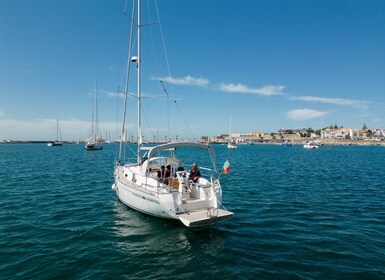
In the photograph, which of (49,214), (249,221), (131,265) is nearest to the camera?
(131,265)

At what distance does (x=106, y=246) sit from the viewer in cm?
1079

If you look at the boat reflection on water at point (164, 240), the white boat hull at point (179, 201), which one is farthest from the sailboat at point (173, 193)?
the boat reflection on water at point (164, 240)

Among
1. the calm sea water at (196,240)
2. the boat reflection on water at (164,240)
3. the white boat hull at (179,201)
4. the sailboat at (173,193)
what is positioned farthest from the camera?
the sailboat at (173,193)

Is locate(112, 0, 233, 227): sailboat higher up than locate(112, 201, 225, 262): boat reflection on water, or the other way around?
locate(112, 0, 233, 227): sailboat

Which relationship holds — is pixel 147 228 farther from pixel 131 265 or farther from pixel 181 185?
pixel 131 265

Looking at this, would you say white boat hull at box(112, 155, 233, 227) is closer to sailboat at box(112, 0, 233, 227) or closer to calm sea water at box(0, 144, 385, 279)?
sailboat at box(112, 0, 233, 227)

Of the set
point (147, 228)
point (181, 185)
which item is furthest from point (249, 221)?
point (147, 228)

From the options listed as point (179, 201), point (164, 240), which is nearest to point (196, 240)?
point (164, 240)

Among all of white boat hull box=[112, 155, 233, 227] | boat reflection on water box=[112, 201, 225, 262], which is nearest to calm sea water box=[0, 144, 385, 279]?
boat reflection on water box=[112, 201, 225, 262]

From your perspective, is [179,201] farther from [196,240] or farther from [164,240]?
[196,240]

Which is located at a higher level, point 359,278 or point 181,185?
point 181,185

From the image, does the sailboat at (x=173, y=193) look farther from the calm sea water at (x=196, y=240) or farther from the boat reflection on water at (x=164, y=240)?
the calm sea water at (x=196, y=240)

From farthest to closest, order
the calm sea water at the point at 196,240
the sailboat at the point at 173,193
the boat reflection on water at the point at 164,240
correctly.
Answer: the sailboat at the point at 173,193 < the boat reflection on water at the point at 164,240 < the calm sea water at the point at 196,240

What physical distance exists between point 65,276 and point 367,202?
1864cm
